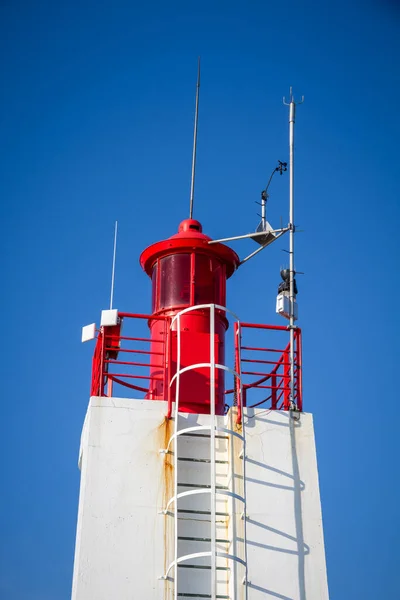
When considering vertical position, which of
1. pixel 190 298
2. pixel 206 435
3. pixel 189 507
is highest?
pixel 190 298

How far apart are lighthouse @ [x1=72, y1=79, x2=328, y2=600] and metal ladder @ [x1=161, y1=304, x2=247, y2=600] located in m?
0.02

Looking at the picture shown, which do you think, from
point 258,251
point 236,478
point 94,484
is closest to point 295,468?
point 236,478

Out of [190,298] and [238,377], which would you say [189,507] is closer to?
[238,377]

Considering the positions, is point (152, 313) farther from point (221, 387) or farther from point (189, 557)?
point (189, 557)

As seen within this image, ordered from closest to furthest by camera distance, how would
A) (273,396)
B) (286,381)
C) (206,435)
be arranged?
(206,435), (286,381), (273,396)

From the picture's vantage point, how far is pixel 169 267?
59.1 ft

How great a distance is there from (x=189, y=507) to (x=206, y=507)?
0.27 m

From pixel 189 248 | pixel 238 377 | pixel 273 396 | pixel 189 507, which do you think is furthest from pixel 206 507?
pixel 189 248

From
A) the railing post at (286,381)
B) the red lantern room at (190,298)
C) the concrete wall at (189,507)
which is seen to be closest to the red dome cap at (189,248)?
the red lantern room at (190,298)

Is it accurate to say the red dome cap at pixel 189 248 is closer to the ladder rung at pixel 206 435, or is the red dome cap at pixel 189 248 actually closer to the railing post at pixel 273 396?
the railing post at pixel 273 396

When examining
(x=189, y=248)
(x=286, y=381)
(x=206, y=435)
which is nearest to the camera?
(x=206, y=435)

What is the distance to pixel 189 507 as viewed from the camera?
49.2 feet

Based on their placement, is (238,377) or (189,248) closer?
(238,377)

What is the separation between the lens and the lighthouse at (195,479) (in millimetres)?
14312
